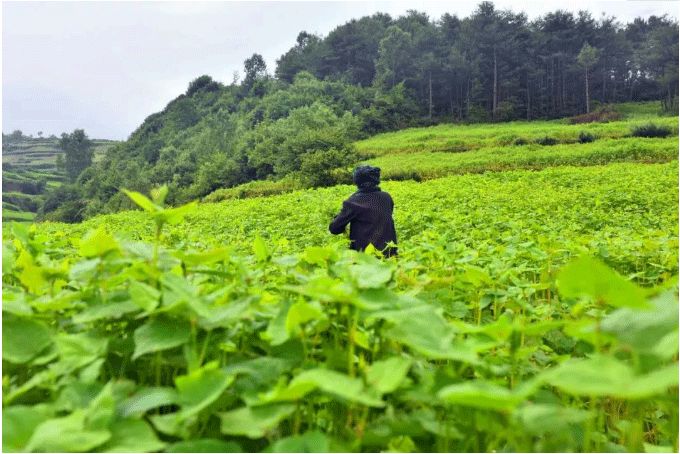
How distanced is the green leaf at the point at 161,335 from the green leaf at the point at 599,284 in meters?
0.46

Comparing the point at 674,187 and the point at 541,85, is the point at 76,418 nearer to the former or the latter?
the point at 674,187

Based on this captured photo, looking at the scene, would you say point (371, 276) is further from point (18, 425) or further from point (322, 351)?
point (18, 425)

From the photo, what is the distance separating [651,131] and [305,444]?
2333cm

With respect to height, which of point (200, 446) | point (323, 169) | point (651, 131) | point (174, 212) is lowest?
point (323, 169)

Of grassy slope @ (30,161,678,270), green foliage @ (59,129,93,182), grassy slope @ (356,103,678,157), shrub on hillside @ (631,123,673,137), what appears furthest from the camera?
green foliage @ (59,129,93,182)

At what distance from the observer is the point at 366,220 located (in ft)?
13.3

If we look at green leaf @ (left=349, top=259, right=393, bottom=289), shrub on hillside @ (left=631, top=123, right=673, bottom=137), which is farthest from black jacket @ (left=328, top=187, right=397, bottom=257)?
shrub on hillside @ (left=631, top=123, right=673, bottom=137)

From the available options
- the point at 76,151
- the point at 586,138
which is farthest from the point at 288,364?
the point at 76,151

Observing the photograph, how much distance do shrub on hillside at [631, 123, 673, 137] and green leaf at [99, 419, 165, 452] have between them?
23142 millimetres

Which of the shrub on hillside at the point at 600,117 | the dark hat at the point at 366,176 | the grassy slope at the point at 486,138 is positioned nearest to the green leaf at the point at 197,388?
the dark hat at the point at 366,176

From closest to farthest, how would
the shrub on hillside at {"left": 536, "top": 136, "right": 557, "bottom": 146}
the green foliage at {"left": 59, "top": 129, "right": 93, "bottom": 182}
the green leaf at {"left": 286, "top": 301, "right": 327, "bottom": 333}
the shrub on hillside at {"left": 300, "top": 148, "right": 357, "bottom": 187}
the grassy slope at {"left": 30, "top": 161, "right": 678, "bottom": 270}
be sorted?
1. the green leaf at {"left": 286, "top": 301, "right": 327, "bottom": 333}
2. the grassy slope at {"left": 30, "top": 161, "right": 678, "bottom": 270}
3. the shrub on hillside at {"left": 300, "top": 148, "right": 357, "bottom": 187}
4. the shrub on hillside at {"left": 536, "top": 136, "right": 557, "bottom": 146}
5. the green foliage at {"left": 59, "top": 129, "right": 93, "bottom": 182}

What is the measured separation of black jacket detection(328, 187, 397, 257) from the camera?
404cm

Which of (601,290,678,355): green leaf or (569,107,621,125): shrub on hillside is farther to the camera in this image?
(569,107,621,125): shrub on hillside

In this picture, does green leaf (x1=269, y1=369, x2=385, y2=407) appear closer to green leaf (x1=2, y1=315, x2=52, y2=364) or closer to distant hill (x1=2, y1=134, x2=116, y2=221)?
green leaf (x1=2, y1=315, x2=52, y2=364)
